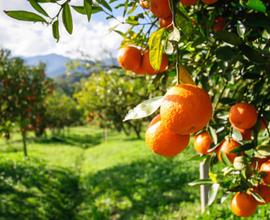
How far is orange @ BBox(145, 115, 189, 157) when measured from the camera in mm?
835

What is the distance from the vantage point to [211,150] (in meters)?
1.51

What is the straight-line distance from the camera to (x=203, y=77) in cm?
168

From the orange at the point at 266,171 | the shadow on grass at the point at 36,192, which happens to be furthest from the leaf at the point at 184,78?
the shadow on grass at the point at 36,192

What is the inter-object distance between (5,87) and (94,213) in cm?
718

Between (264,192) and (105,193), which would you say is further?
(105,193)

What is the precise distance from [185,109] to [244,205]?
0.69 metres

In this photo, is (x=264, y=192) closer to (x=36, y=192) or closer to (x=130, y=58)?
(x=130, y=58)

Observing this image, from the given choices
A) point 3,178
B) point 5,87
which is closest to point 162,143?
point 3,178

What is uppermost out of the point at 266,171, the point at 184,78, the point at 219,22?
the point at 219,22

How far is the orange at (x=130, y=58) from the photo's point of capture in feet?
4.08

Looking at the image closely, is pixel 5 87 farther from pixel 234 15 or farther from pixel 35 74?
pixel 234 15

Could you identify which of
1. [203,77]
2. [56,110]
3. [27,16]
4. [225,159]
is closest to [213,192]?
[225,159]

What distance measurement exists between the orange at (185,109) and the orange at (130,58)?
49 cm

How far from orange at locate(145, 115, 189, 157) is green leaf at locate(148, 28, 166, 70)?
0.13m
